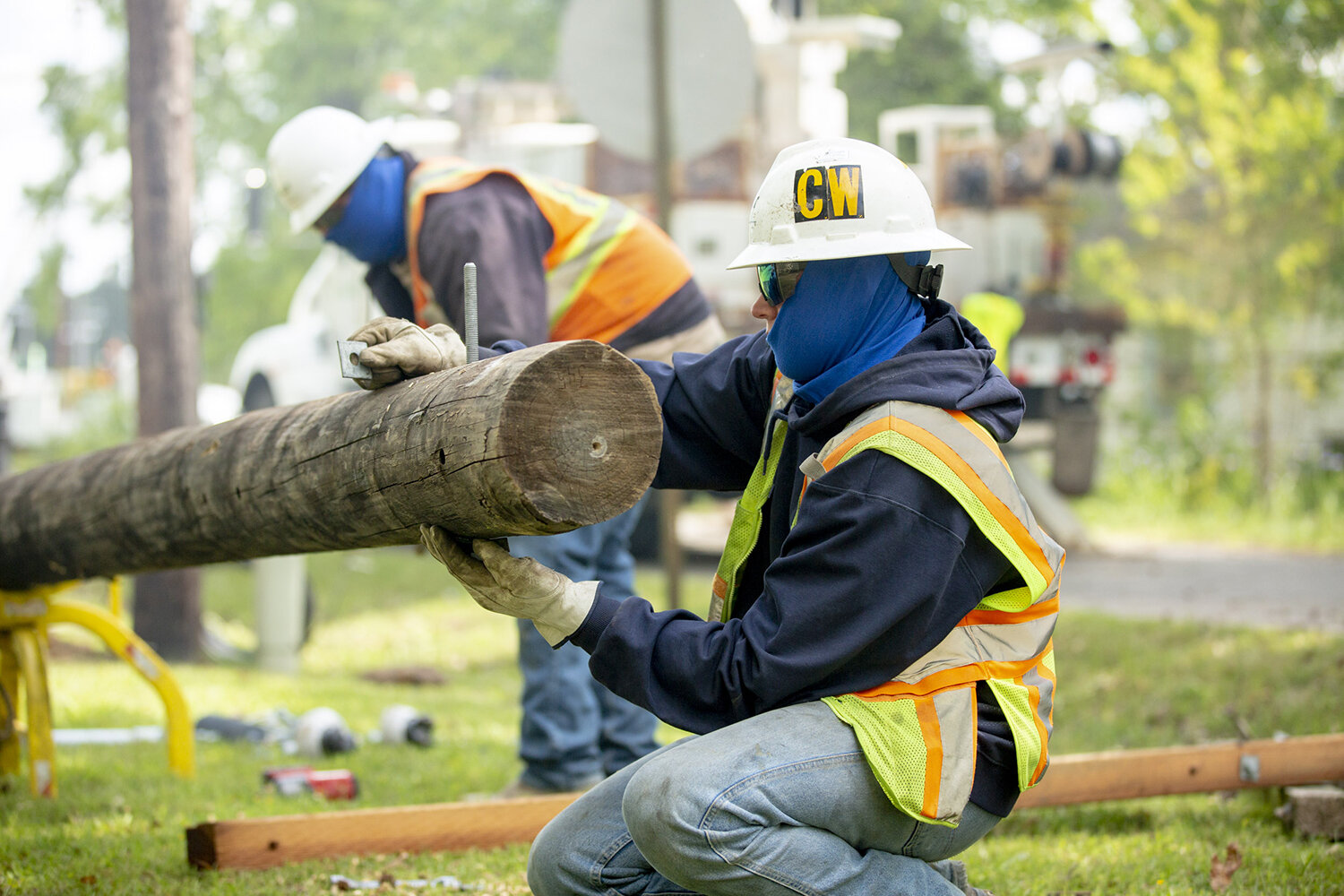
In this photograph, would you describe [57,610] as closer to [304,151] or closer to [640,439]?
[304,151]

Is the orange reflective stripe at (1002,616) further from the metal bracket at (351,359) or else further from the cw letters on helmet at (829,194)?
the metal bracket at (351,359)

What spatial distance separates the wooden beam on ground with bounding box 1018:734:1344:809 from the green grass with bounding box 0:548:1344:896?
123 millimetres

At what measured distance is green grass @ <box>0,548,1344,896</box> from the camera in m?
3.23

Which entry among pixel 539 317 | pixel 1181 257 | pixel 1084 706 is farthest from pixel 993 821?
pixel 1181 257

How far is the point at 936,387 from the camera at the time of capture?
87.6 inches

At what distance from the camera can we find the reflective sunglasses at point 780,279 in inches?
92.5

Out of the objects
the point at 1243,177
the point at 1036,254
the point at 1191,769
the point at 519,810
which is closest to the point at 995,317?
the point at 1036,254

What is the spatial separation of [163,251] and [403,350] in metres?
5.67

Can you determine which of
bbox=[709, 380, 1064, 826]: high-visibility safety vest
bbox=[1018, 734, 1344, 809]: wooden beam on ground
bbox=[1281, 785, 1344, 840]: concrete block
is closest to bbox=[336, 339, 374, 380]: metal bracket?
bbox=[709, 380, 1064, 826]: high-visibility safety vest

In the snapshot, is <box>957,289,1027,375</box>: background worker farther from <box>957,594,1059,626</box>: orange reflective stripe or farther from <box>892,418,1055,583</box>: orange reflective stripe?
<box>892,418,1055,583</box>: orange reflective stripe

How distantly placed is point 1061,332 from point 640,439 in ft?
27.0

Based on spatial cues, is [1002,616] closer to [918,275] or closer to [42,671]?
[918,275]

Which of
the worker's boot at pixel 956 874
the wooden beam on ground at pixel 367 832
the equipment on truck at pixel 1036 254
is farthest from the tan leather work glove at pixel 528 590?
the equipment on truck at pixel 1036 254

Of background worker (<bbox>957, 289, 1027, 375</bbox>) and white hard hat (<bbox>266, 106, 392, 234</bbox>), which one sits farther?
background worker (<bbox>957, 289, 1027, 375</bbox>)
